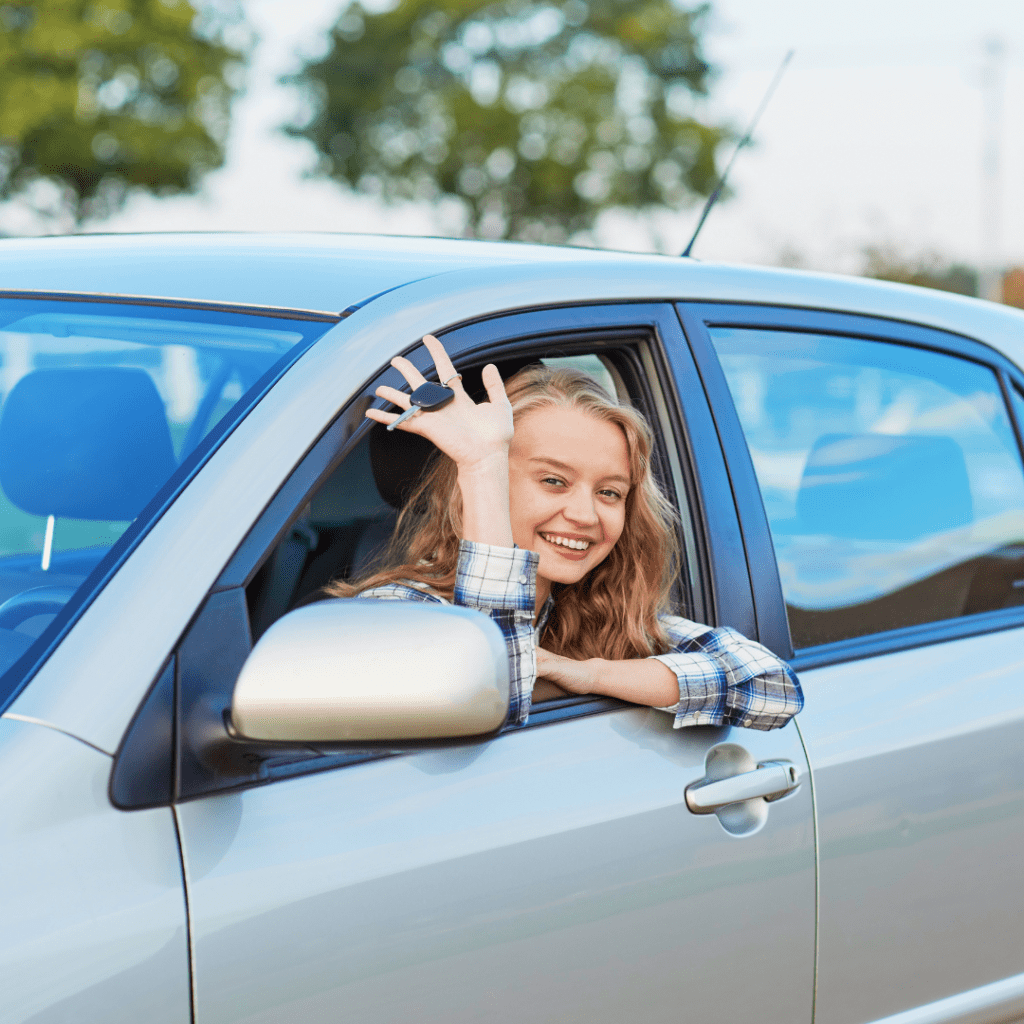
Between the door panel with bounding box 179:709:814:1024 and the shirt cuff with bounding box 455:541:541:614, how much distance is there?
0.17 meters

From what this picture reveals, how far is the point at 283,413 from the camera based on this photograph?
1437mm

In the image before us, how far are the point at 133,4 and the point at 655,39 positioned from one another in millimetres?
12347

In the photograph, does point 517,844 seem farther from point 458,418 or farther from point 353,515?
point 353,515

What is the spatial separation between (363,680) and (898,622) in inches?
47.5

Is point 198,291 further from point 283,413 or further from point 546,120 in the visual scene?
point 546,120

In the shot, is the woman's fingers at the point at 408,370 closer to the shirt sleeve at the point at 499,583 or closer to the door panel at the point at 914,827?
the shirt sleeve at the point at 499,583

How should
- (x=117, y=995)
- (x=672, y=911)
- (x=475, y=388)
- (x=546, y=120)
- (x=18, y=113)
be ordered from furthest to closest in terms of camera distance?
(x=546, y=120)
(x=18, y=113)
(x=475, y=388)
(x=672, y=911)
(x=117, y=995)

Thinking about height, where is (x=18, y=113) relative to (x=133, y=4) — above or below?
below

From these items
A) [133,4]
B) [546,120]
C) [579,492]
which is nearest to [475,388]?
[579,492]

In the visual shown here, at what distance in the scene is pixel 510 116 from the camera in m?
25.5

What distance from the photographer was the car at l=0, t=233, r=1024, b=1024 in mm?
1232

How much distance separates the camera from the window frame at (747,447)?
6.20 feet

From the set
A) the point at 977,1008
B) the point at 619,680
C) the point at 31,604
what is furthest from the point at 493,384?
the point at 977,1008

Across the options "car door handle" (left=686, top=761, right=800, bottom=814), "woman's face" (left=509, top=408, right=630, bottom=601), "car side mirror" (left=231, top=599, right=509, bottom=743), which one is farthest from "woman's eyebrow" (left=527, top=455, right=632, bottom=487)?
"car side mirror" (left=231, top=599, right=509, bottom=743)
